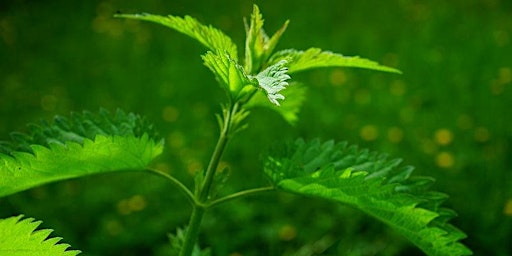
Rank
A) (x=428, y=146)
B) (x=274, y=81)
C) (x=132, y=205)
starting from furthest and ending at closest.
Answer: (x=428, y=146) < (x=132, y=205) < (x=274, y=81)

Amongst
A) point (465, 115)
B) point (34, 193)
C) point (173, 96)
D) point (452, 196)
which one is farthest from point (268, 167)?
point (173, 96)

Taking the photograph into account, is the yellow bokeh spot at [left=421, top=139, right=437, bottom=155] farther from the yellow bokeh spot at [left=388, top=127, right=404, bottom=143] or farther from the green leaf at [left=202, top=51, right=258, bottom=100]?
the green leaf at [left=202, top=51, right=258, bottom=100]

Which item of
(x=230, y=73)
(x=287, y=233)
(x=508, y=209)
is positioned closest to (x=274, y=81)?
(x=230, y=73)

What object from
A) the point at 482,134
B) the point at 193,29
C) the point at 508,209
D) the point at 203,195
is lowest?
the point at 508,209

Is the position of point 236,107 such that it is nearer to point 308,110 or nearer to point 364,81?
point 308,110

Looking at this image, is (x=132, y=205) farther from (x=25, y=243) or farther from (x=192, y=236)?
(x=25, y=243)

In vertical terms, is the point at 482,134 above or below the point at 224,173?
below

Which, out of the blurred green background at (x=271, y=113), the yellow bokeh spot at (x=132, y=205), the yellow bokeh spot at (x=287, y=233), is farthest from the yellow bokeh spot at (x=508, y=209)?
the yellow bokeh spot at (x=132, y=205)
